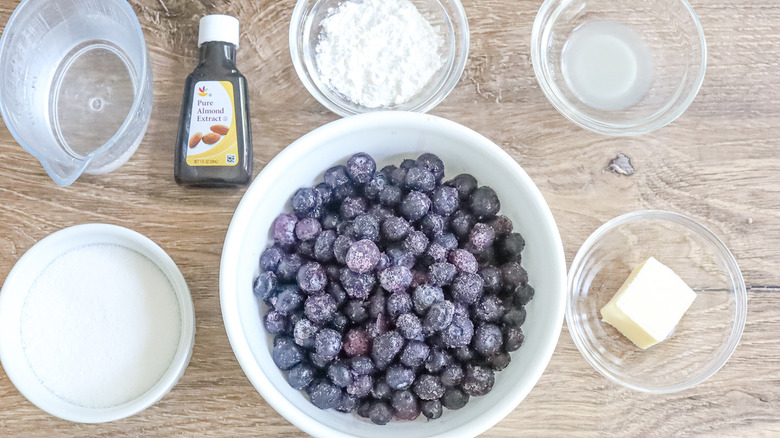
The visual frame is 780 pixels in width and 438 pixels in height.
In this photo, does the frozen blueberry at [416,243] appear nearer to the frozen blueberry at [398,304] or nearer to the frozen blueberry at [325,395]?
the frozen blueberry at [398,304]

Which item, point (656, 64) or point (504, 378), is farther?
point (656, 64)

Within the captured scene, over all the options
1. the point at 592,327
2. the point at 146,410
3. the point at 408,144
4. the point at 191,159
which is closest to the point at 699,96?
the point at 592,327

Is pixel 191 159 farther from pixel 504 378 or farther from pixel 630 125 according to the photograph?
pixel 630 125

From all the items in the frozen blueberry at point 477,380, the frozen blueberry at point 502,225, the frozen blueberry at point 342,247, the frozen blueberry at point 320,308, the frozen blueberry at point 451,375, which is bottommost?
the frozen blueberry at point 477,380

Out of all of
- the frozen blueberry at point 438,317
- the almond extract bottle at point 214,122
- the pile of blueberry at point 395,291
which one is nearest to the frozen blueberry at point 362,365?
the pile of blueberry at point 395,291

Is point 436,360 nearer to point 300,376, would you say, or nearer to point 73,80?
point 300,376

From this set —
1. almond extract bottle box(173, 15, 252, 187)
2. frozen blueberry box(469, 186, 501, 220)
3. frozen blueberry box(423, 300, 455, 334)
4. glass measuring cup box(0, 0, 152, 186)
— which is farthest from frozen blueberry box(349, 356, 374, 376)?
glass measuring cup box(0, 0, 152, 186)
